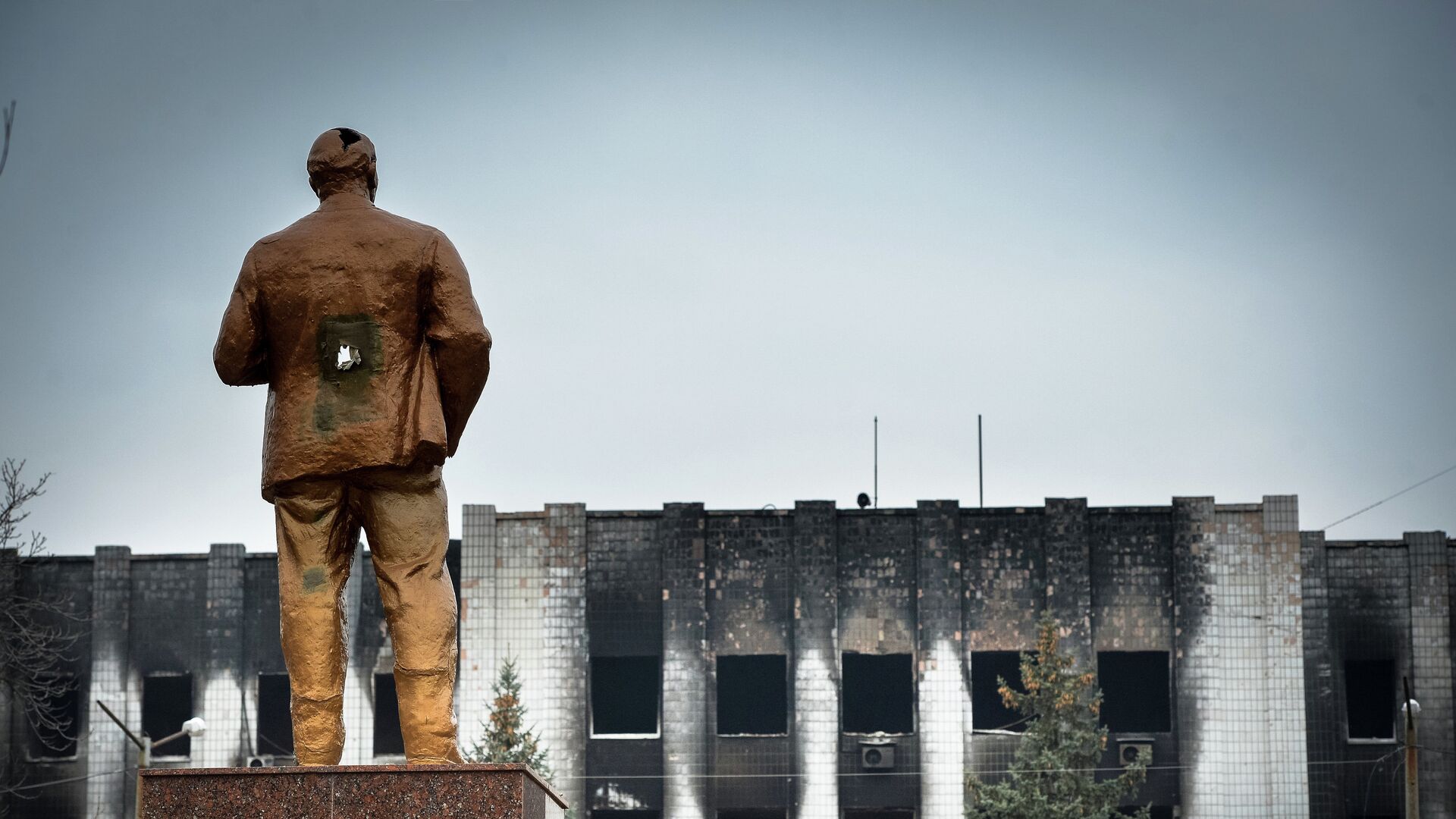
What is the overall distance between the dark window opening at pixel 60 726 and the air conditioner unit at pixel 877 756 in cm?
1437

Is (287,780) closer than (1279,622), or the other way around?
(287,780)

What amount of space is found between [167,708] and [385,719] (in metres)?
4.18

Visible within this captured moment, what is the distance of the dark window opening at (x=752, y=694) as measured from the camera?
3641cm

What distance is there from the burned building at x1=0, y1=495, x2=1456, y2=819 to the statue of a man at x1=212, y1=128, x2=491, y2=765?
26.0m

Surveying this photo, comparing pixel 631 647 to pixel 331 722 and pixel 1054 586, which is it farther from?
pixel 331 722

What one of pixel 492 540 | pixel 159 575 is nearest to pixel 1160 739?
pixel 492 540

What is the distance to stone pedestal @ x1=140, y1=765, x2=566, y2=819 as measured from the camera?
880 cm

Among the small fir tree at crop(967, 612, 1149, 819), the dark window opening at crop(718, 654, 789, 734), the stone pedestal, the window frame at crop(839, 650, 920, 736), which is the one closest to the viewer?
the stone pedestal

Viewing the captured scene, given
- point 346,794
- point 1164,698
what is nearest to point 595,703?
point 1164,698

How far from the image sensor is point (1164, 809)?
35656 mm

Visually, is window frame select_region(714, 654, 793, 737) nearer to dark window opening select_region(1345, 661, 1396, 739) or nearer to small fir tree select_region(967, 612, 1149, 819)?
small fir tree select_region(967, 612, 1149, 819)

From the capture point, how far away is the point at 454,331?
9656mm

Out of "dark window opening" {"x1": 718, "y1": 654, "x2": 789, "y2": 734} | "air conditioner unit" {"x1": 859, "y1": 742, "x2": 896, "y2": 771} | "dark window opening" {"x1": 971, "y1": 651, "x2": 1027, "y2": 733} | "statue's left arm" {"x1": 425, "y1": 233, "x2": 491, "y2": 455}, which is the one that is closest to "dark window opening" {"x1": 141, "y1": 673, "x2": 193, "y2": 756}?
"dark window opening" {"x1": 718, "y1": 654, "x2": 789, "y2": 734}

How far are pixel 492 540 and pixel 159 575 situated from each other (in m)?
6.47
